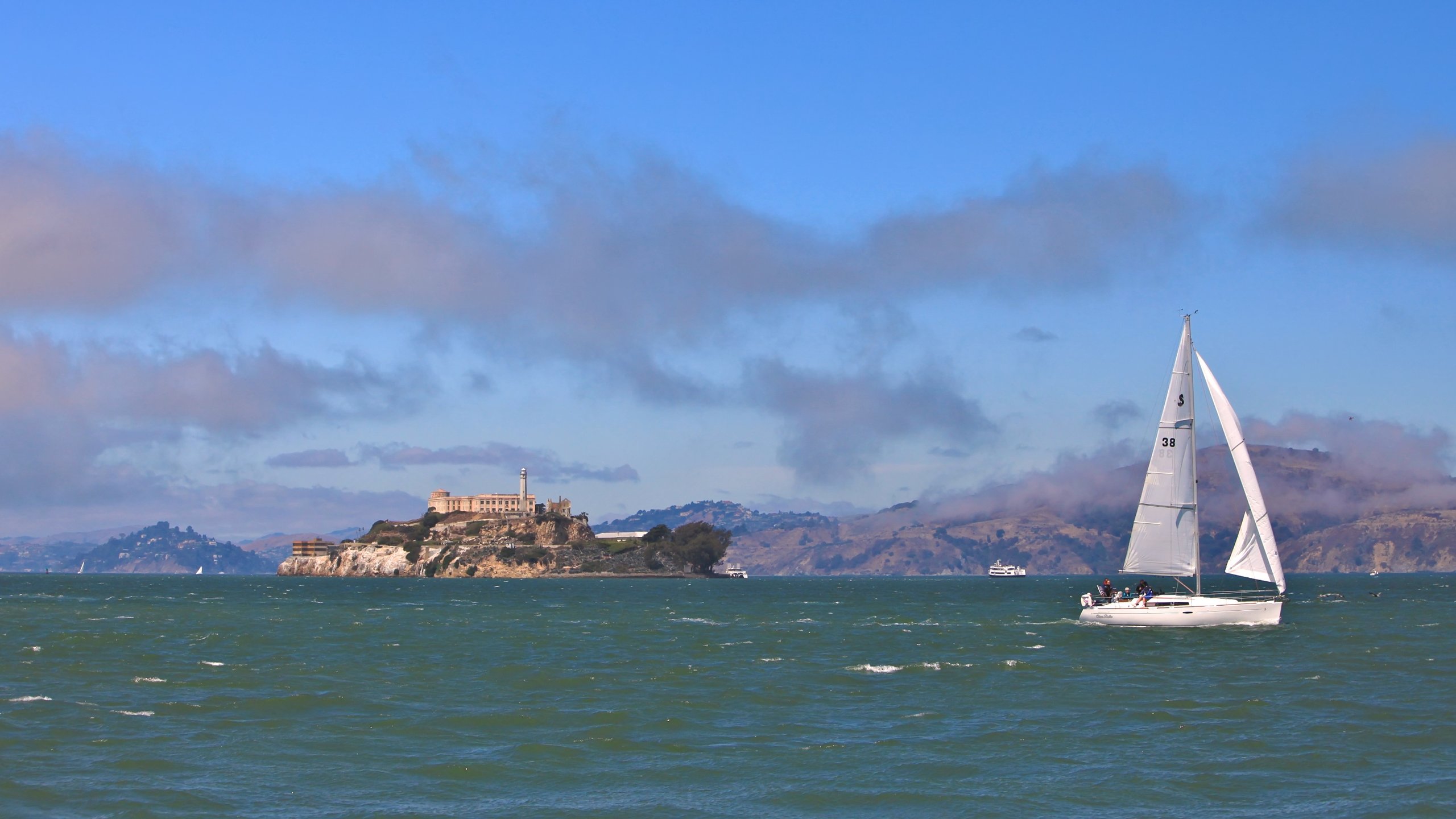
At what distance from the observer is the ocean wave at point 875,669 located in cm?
5848

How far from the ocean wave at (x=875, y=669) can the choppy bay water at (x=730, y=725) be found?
28 centimetres

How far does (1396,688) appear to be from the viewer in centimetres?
5156

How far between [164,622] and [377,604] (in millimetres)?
51170

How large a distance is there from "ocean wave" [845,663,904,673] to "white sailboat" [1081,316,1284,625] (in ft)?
83.4

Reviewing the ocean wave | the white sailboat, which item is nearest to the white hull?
the white sailboat

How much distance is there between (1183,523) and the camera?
8106cm

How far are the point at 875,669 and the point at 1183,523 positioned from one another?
30.6 metres

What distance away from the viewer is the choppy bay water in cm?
3197

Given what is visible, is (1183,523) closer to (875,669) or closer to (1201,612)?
(1201,612)

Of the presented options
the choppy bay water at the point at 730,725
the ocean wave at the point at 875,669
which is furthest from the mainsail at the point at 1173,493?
the ocean wave at the point at 875,669

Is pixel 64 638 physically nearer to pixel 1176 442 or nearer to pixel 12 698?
pixel 12 698

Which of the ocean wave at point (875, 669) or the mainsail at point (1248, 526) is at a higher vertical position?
the mainsail at point (1248, 526)

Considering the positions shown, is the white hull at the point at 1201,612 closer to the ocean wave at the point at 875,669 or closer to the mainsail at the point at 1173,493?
the mainsail at the point at 1173,493

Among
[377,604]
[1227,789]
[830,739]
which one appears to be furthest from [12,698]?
[377,604]
